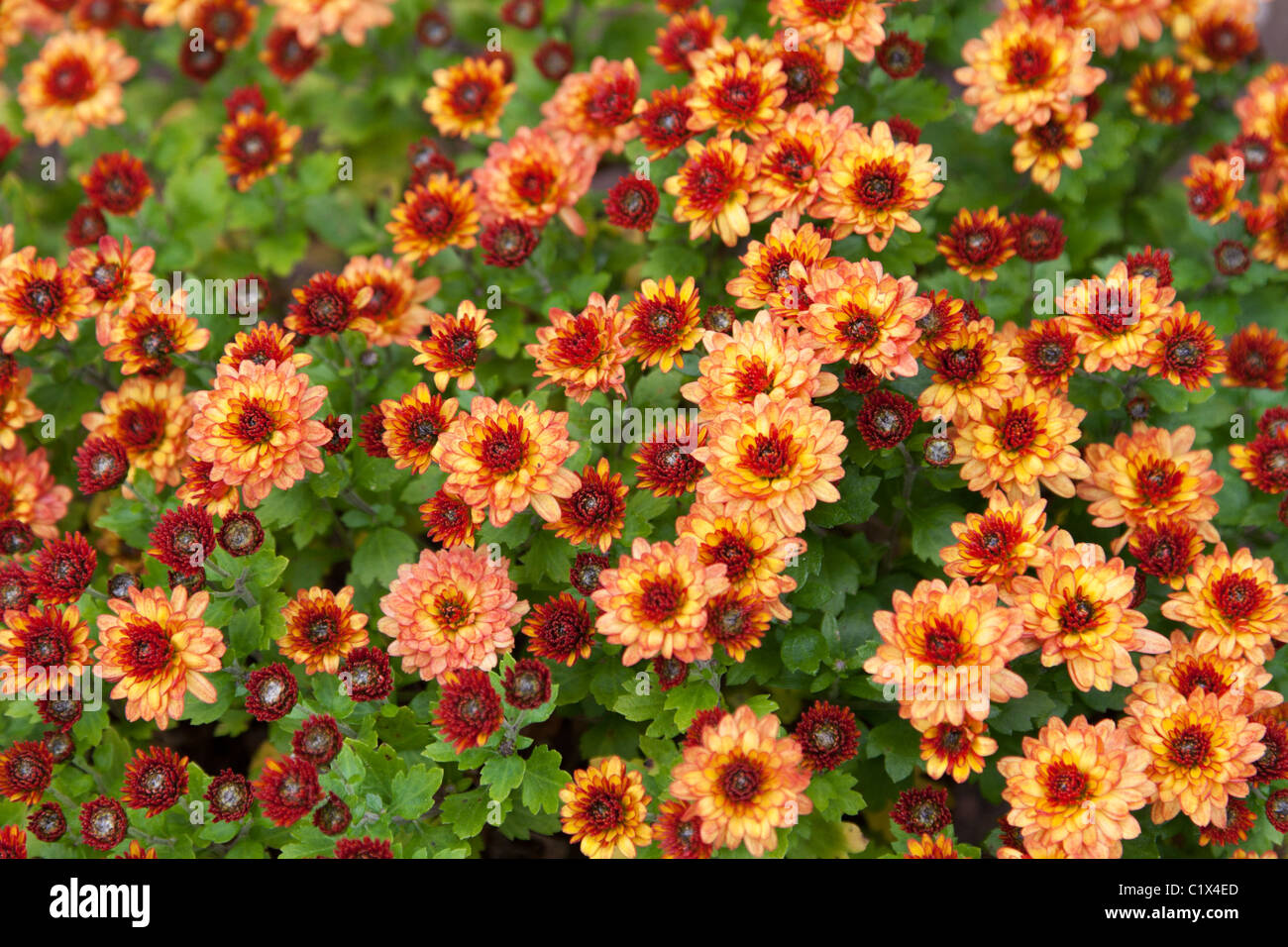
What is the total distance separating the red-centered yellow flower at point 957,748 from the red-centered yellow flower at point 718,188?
4.98ft

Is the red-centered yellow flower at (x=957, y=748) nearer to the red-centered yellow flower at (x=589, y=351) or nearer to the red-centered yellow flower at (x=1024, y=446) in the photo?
the red-centered yellow flower at (x=1024, y=446)

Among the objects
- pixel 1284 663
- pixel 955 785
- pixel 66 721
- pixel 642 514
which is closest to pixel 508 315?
pixel 642 514

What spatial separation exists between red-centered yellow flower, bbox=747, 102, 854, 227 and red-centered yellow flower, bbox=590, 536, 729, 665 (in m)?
1.12

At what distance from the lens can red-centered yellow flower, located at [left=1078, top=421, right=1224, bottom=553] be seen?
2951 millimetres

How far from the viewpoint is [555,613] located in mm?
2758

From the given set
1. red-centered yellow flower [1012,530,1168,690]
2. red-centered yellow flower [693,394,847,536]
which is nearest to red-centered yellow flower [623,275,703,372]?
red-centered yellow flower [693,394,847,536]

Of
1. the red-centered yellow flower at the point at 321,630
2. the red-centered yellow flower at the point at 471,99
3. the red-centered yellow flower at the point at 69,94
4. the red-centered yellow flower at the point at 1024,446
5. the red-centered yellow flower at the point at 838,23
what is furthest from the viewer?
the red-centered yellow flower at the point at 69,94

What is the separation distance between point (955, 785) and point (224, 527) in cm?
269

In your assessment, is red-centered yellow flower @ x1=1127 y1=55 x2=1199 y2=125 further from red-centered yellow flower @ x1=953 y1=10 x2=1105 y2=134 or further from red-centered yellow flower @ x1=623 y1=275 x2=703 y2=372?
red-centered yellow flower @ x1=623 y1=275 x2=703 y2=372

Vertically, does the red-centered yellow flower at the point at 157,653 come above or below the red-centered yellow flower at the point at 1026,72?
below

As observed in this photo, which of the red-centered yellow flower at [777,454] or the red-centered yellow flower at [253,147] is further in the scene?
the red-centered yellow flower at [253,147]

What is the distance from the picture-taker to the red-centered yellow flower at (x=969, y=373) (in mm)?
2820

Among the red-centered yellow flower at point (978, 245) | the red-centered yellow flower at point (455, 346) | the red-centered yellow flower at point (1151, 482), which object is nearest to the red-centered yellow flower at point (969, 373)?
the red-centered yellow flower at point (978, 245)

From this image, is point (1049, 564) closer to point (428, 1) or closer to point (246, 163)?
point (246, 163)
